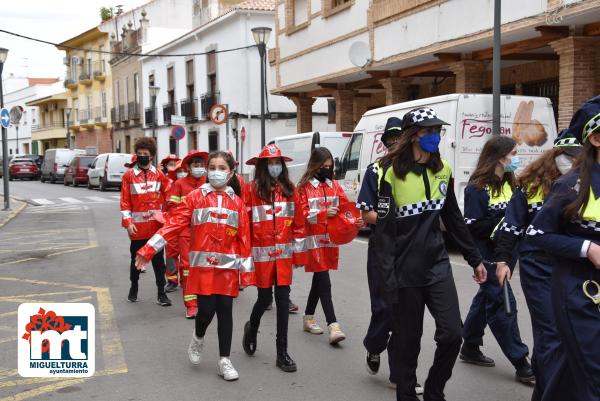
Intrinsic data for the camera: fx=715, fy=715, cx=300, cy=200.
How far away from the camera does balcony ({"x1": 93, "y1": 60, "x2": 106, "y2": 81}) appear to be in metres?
54.9

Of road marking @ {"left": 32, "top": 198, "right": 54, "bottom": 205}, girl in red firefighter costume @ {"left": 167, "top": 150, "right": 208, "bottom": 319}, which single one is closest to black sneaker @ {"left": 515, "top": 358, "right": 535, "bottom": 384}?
girl in red firefighter costume @ {"left": 167, "top": 150, "right": 208, "bottom": 319}

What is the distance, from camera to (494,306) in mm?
5266

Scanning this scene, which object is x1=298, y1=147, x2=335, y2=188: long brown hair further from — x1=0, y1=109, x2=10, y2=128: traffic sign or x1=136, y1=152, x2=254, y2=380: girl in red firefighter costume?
x1=0, y1=109, x2=10, y2=128: traffic sign

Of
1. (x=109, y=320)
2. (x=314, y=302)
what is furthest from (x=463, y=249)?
(x=109, y=320)

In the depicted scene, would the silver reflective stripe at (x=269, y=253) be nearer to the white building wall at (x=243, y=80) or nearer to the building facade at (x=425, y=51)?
the building facade at (x=425, y=51)

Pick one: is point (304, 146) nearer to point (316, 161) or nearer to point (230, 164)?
point (316, 161)

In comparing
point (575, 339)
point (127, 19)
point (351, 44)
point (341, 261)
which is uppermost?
point (127, 19)

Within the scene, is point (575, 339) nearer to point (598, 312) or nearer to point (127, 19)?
point (598, 312)

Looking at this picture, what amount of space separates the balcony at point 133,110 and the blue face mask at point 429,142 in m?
44.4

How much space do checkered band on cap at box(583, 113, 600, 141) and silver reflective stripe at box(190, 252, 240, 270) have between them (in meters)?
2.84

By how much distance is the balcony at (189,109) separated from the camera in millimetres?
37769

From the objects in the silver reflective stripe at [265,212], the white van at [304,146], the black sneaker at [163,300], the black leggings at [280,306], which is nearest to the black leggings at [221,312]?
the black leggings at [280,306]

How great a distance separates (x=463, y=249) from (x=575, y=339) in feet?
4.40

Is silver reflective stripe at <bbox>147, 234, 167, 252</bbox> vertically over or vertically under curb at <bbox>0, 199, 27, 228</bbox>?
over
